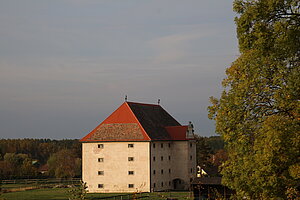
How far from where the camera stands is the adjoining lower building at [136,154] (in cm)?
5500

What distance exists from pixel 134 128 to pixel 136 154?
11.0ft

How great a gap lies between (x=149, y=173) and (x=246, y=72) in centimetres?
3570

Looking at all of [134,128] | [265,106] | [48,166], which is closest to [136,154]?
[134,128]

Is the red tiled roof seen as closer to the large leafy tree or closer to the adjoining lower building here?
the adjoining lower building

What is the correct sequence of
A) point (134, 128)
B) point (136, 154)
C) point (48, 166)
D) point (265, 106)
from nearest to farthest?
point (265, 106) < point (136, 154) < point (134, 128) < point (48, 166)

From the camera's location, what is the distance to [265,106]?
20234mm

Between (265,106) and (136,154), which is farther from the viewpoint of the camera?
(136,154)

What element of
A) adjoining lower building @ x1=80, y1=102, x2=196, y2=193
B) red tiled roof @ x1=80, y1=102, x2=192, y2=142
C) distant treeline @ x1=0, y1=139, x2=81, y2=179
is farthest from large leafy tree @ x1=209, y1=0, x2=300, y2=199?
distant treeline @ x1=0, y1=139, x2=81, y2=179

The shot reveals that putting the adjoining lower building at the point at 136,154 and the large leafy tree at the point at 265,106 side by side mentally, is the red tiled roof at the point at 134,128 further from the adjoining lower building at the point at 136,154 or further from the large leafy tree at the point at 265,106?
the large leafy tree at the point at 265,106

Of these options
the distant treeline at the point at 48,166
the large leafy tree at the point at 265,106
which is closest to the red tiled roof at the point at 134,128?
the distant treeline at the point at 48,166

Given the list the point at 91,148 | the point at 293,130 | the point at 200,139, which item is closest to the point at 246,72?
the point at 293,130

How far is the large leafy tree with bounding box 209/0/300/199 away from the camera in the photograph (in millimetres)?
18219

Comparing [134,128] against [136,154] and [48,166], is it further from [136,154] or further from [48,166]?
[48,166]

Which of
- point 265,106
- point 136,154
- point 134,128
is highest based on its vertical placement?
point 134,128
